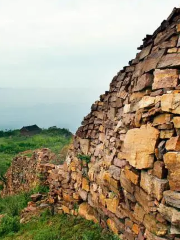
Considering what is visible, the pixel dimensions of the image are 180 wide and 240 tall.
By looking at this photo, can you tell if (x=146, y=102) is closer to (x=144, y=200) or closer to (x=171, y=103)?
(x=171, y=103)

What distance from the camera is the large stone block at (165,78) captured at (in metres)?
4.19

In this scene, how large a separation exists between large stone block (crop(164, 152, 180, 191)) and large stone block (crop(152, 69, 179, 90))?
98cm

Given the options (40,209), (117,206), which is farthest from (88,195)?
(40,209)

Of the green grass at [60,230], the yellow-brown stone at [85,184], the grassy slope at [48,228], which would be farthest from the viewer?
the yellow-brown stone at [85,184]

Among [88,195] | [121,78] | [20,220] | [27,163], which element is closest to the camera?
[121,78]

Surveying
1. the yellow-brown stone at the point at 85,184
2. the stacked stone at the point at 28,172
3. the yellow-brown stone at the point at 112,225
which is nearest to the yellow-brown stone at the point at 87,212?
the yellow-brown stone at the point at 85,184

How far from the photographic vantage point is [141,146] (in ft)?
14.9

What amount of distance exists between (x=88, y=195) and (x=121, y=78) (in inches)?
110

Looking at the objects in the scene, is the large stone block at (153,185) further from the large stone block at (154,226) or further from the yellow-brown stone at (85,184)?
the yellow-brown stone at (85,184)

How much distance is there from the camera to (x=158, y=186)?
4117mm

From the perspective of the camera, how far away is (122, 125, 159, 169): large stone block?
4375 mm

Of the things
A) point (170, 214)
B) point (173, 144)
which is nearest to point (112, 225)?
point (170, 214)

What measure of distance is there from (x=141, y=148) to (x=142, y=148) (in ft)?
0.07

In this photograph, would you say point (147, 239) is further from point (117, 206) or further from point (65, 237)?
point (65, 237)
